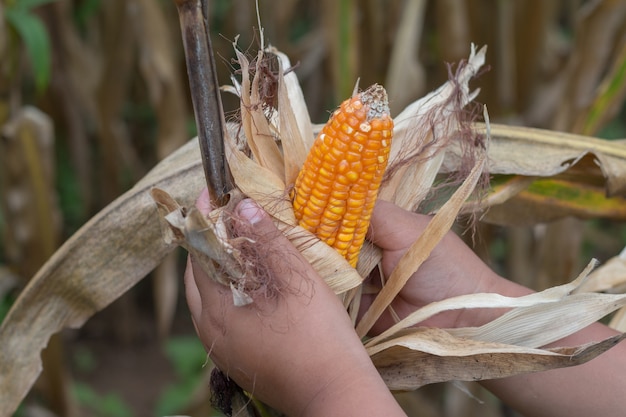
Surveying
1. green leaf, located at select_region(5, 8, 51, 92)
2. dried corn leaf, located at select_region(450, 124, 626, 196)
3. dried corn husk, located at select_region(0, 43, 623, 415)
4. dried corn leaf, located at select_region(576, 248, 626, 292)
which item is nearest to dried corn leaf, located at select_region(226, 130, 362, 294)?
dried corn husk, located at select_region(0, 43, 623, 415)

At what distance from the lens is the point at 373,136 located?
78cm

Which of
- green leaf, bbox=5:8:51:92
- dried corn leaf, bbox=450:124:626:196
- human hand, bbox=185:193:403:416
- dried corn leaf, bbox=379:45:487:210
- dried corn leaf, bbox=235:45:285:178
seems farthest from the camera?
green leaf, bbox=5:8:51:92

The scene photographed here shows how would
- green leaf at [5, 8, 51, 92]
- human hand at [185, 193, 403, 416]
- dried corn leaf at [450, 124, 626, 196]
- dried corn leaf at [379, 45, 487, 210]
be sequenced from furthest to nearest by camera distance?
green leaf at [5, 8, 51, 92], dried corn leaf at [450, 124, 626, 196], dried corn leaf at [379, 45, 487, 210], human hand at [185, 193, 403, 416]

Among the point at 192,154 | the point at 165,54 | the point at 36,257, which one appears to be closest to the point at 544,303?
the point at 192,154

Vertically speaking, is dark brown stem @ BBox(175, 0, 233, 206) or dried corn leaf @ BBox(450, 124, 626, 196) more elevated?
dark brown stem @ BBox(175, 0, 233, 206)

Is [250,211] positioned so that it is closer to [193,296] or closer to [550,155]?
[193,296]

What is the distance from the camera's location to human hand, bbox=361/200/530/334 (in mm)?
919

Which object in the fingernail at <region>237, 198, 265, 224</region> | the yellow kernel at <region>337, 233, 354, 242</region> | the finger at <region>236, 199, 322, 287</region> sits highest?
the fingernail at <region>237, 198, 265, 224</region>

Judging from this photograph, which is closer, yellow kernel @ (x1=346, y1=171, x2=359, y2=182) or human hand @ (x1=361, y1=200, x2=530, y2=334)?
yellow kernel @ (x1=346, y1=171, x2=359, y2=182)

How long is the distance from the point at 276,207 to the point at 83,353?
80.2 inches

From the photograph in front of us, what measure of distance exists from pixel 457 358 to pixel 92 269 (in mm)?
534

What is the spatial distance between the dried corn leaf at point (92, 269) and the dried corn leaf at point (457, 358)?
13.2 inches

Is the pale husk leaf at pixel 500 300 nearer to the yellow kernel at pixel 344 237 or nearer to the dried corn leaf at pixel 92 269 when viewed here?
the yellow kernel at pixel 344 237

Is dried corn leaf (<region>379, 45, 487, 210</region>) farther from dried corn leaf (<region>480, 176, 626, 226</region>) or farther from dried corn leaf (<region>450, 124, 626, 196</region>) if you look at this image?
dried corn leaf (<region>480, 176, 626, 226</region>)
